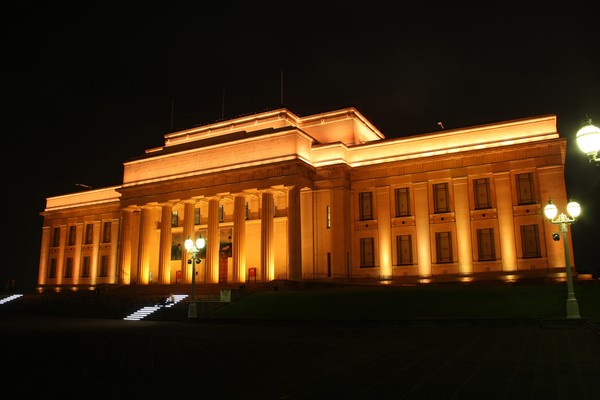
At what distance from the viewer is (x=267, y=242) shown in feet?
149

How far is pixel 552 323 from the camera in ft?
64.0

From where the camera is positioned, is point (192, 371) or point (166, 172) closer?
point (192, 371)

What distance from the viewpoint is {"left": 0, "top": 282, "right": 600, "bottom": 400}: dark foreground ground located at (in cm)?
890

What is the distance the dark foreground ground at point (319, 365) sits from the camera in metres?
8.90

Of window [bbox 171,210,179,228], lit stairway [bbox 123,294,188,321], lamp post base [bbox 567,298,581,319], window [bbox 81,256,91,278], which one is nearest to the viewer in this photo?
lamp post base [bbox 567,298,581,319]

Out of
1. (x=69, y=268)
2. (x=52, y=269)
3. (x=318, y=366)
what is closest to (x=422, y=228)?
(x=318, y=366)

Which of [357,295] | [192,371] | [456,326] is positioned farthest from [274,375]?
[357,295]

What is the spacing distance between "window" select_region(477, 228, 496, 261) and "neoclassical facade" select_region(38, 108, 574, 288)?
0.08 m

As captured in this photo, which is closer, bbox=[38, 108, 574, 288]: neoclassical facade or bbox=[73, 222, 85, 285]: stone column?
bbox=[38, 108, 574, 288]: neoclassical facade

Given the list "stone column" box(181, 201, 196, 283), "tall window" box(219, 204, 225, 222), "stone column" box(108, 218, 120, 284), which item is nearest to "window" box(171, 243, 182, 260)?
"stone column" box(181, 201, 196, 283)

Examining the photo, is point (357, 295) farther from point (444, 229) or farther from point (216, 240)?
point (216, 240)

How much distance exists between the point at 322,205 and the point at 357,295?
1574cm

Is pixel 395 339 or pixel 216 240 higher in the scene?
pixel 216 240

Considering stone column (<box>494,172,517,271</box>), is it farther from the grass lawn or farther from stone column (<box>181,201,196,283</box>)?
stone column (<box>181,201,196,283</box>)
